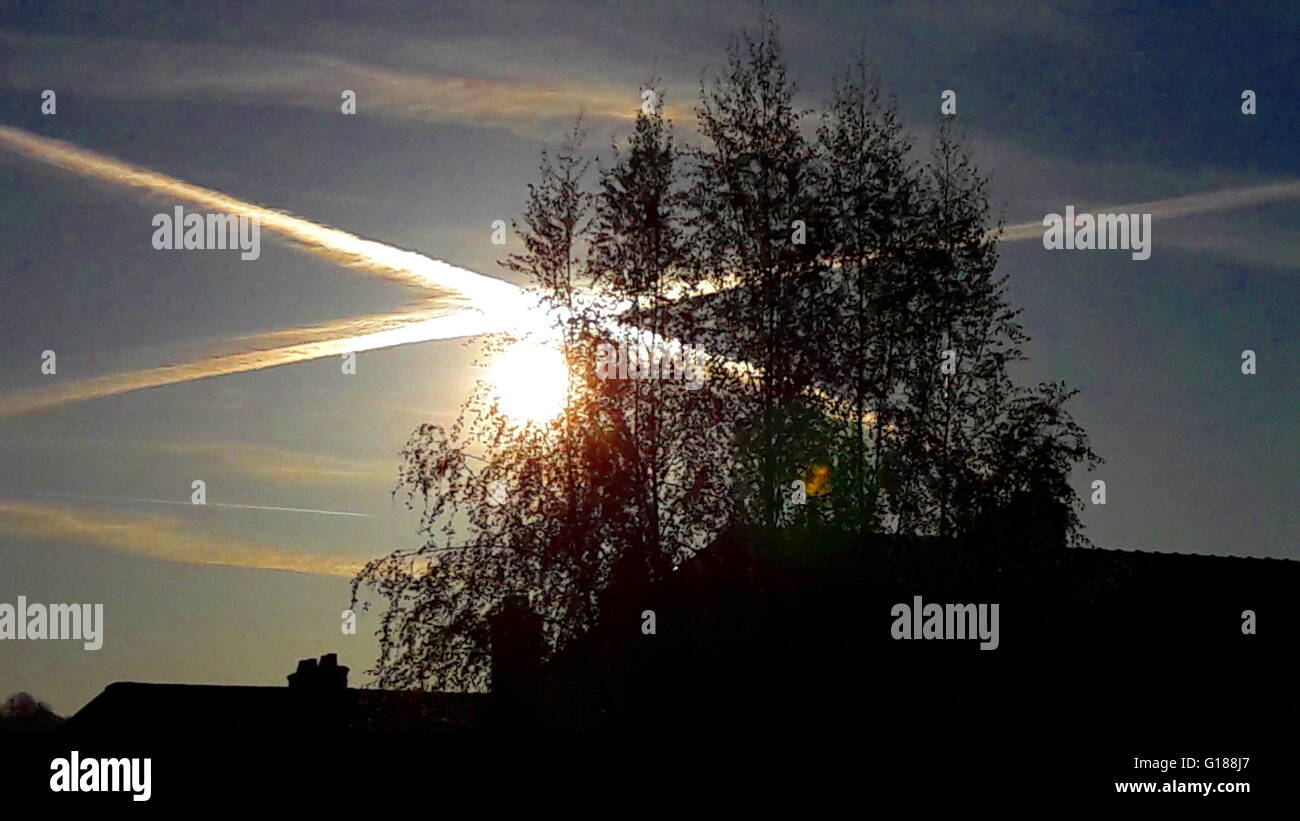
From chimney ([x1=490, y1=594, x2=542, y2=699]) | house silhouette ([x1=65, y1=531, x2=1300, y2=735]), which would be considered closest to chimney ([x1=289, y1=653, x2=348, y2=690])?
house silhouette ([x1=65, y1=531, x2=1300, y2=735])

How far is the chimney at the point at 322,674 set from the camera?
25984mm

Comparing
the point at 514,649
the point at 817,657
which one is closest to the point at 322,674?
the point at 514,649

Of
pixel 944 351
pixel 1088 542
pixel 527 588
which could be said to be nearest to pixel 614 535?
pixel 527 588

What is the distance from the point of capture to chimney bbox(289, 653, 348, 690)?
85.3 ft

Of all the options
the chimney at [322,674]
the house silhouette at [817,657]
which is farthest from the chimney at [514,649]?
the chimney at [322,674]

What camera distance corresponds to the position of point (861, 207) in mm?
27375

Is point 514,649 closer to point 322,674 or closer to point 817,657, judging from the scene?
point 322,674

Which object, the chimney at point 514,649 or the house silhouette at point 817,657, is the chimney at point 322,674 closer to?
the house silhouette at point 817,657

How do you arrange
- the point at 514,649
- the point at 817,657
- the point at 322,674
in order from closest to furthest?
1. the point at 514,649
2. the point at 817,657
3. the point at 322,674

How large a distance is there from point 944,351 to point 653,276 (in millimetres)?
5467

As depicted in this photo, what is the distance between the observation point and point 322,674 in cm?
2603

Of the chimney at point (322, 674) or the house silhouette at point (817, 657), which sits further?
the chimney at point (322, 674)
